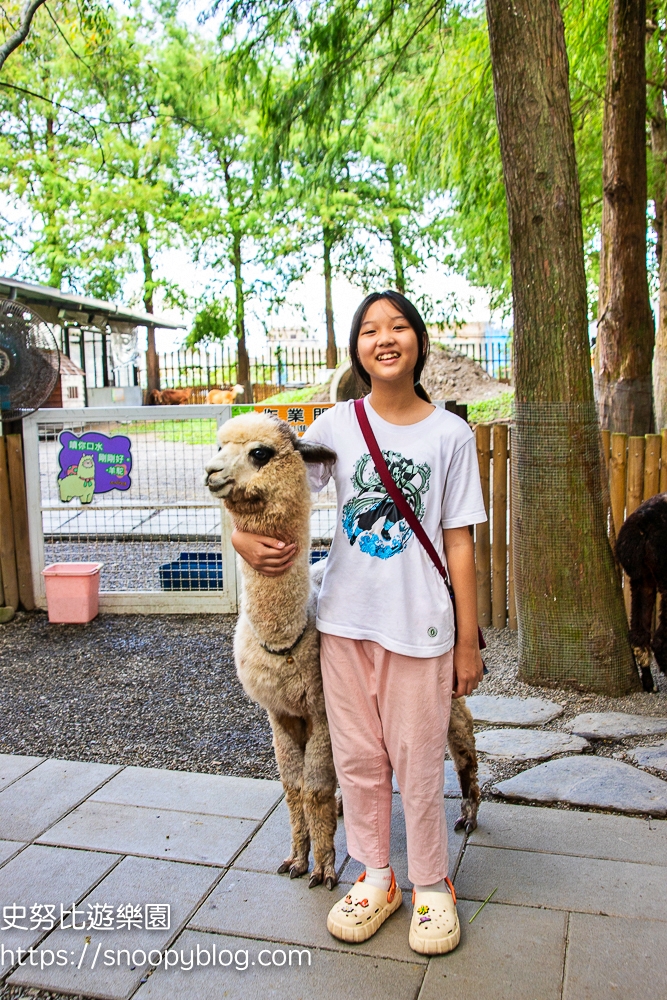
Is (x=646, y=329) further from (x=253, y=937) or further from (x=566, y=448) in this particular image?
(x=253, y=937)

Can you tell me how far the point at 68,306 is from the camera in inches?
652

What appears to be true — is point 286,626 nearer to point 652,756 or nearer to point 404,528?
point 404,528

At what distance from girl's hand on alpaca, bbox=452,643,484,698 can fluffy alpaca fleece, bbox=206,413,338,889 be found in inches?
19.7

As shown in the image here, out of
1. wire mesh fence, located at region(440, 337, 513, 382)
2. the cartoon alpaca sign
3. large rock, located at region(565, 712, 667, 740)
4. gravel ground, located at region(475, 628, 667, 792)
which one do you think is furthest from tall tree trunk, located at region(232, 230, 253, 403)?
large rock, located at region(565, 712, 667, 740)

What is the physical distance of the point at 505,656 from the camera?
17.9ft

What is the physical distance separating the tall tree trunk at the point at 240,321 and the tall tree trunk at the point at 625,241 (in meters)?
15.2

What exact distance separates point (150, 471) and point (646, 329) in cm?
575

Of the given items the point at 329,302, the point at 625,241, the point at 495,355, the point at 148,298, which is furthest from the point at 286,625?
the point at 148,298

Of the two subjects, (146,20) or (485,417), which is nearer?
(485,417)

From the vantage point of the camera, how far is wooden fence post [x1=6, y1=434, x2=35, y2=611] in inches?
260

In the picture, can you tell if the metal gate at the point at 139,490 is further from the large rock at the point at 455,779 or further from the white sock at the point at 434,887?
the white sock at the point at 434,887

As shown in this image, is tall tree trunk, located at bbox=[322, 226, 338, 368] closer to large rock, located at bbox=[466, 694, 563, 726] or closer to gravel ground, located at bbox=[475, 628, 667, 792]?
gravel ground, located at bbox=[475, 628, 667, 792]

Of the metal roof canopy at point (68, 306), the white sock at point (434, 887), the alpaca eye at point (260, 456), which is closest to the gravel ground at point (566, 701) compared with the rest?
the white sock at point (434, 887)

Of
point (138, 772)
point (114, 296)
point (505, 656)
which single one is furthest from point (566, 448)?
point (114, 296)
